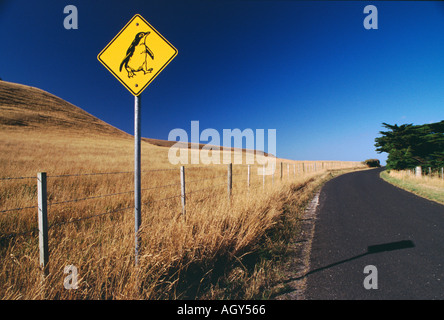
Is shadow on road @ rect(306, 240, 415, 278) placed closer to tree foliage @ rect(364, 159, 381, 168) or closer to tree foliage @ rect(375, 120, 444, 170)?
tree foliage @ rect(375, 120, 444, 170)

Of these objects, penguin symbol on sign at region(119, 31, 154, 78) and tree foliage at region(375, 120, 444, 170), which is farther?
tree foliage at region(375, 120, 444, 170)

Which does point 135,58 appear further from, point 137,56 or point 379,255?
point 379,255

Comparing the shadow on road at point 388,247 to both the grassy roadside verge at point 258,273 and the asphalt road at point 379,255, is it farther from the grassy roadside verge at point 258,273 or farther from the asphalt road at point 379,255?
the grassy roadside verge at point 258,273

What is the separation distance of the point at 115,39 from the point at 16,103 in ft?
198

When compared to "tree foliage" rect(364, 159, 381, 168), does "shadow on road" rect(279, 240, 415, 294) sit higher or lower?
lower

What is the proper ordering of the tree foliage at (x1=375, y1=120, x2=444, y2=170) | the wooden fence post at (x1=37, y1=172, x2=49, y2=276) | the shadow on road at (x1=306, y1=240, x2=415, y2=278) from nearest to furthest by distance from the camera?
the wooden fence post at (x1=37, y1=172, x2=49, y2=276), the shadow on road at (x1=306, y1=240, x2=415, y2=278), the tree foliage at (x1=375, y1=120, x2=444, y2=170)

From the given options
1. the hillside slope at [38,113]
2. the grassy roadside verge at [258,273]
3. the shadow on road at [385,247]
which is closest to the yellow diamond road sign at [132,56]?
the grassy roadside verge at [258,273]

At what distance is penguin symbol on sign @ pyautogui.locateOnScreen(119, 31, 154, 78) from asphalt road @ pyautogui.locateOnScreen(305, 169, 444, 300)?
374 centimetres

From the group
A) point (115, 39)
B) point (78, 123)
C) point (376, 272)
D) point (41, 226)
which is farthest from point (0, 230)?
point (78, 123)

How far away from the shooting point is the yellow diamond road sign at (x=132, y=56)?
2506 mm

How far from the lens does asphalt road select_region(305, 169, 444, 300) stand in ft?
8.17

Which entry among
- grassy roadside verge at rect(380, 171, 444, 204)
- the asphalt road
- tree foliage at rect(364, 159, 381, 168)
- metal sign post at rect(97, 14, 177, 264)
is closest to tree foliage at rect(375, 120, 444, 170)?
grassy roadside verge at rect(380, 171, 444, 204)

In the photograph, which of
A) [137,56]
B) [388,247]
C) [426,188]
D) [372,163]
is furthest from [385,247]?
[372,163]
